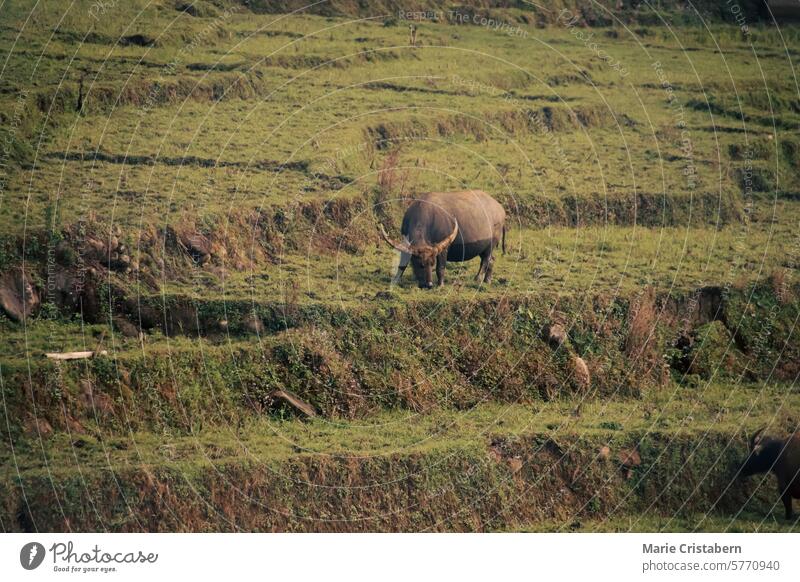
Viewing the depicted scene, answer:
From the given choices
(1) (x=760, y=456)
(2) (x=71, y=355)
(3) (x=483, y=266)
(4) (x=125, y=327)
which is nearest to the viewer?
(2) (x=71, y=355)

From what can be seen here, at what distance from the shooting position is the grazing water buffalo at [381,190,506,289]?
26.1m

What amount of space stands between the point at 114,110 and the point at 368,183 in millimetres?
4456

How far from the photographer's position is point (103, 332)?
80.0 feet

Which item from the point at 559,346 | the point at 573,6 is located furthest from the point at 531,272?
the point at 573,6

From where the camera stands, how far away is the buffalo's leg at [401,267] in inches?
1029

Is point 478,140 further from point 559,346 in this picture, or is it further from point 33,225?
point 33,225

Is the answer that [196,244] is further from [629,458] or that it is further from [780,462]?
[780,462]

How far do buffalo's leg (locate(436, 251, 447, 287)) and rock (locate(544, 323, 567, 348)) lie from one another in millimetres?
1834

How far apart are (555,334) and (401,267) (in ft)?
8.68

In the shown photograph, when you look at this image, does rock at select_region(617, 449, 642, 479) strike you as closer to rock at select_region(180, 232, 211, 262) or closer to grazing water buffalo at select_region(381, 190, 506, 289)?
grazing water buffalo at select_region(381, 190, 506, 289)

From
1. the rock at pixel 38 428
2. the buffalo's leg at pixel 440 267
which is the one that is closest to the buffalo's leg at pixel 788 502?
the buffalo's leg at pixel 440 267

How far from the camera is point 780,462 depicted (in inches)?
942

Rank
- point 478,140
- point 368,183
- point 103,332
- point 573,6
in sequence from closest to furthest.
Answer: point 103,332, point 368,183, point 478,140, point 573,6

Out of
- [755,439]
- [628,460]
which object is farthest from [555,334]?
[755,439]
